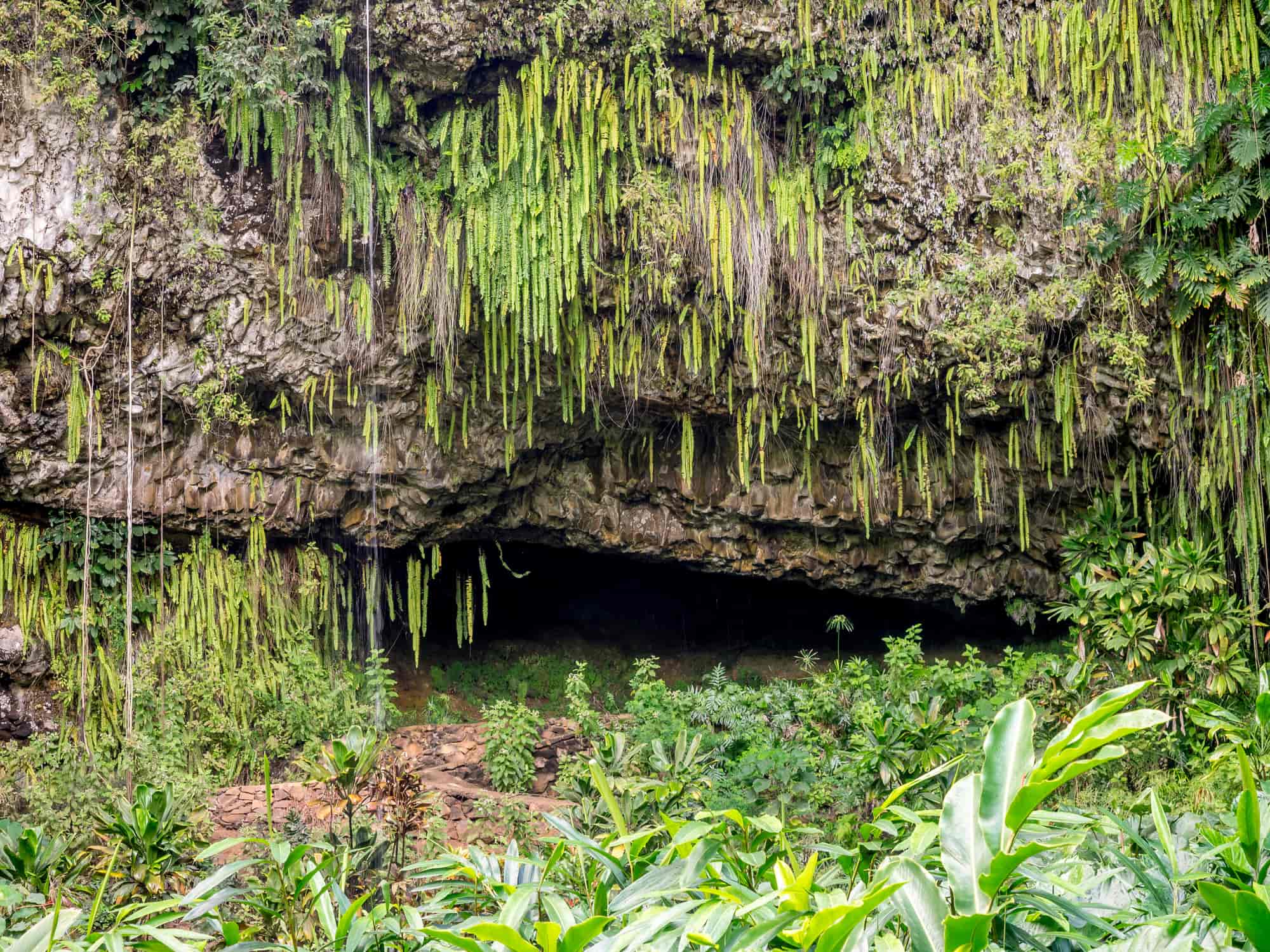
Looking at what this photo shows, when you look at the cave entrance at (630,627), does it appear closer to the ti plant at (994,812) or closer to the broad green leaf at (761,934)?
the broad green leaf at (761,934)

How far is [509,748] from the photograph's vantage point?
6.51 m

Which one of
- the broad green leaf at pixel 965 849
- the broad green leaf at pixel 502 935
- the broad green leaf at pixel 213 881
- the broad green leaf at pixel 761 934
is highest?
the broad green leaf at pixel 965 849

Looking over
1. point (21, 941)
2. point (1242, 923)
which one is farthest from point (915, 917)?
point (21, 941)

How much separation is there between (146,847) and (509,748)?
328 cm

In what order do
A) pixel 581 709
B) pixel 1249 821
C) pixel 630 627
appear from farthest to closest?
pixel 630 627 < pixel 581 709 < pixel 1249 821

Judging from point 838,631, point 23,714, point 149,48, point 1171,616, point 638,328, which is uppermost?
point 149,48

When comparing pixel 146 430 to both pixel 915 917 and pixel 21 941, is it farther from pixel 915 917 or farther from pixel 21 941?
pixel 915 917

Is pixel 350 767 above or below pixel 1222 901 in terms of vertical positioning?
below

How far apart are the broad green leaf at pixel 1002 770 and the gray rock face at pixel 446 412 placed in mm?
5949

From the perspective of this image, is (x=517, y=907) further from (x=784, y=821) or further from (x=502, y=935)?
(x=784, y=821)

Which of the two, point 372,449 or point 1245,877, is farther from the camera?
point 372,449

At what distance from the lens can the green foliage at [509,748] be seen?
21.2ft

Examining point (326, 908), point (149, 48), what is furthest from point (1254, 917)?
point (149, 48)

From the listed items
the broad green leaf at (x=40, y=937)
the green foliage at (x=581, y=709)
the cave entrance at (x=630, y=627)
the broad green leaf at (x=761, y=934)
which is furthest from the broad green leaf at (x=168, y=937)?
the cave entrance at (x=630, y=627)
